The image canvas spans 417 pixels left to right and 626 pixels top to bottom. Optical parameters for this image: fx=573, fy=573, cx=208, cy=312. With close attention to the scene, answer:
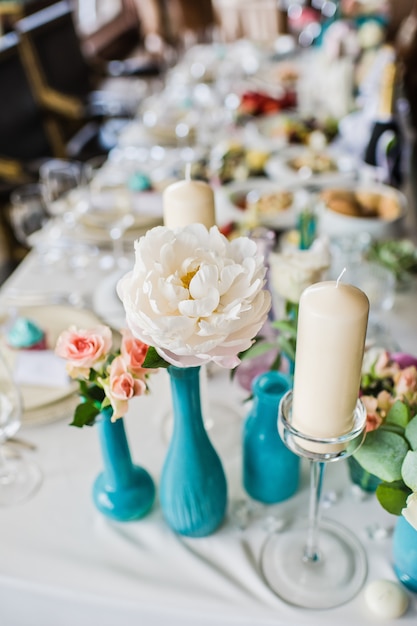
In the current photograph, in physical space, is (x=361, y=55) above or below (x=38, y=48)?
below

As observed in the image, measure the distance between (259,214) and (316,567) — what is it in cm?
81

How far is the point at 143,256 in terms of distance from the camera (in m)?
0.48

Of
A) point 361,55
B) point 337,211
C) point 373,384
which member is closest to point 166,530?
point 373,384

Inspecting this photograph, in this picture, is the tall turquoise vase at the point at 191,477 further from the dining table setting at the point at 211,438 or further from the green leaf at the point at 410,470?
the green leaf at the point at 410,470

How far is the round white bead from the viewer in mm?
578

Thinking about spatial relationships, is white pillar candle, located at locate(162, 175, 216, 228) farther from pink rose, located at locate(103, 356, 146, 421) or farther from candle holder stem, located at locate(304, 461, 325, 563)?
candle holder stem, located at locate(304, 461, 325, 563)

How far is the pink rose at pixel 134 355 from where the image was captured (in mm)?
559

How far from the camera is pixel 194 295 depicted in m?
0.47

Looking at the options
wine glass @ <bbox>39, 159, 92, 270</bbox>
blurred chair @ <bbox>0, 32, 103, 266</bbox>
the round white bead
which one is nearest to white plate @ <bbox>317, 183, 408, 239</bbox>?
wine glass @ <bbox>39, 159, 92, 270</bbox>

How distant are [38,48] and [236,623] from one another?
8.78ft

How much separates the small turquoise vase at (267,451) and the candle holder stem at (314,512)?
6 cm

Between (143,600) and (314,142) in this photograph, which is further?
(314,142)

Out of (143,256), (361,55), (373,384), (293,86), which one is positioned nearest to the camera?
(143,256)

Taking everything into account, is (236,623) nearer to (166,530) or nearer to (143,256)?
(166,530)
